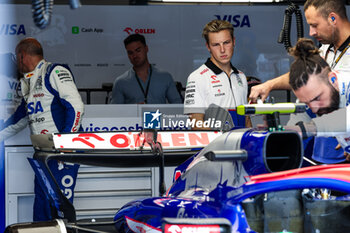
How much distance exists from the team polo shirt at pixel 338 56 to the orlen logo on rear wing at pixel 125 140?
0.91 meters

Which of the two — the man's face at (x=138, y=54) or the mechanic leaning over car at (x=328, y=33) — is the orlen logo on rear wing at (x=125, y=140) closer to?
the mechanic leaning over car at (x=328, y=33)

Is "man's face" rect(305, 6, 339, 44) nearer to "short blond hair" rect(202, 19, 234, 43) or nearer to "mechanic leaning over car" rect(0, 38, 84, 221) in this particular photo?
"short blond hair" rect(202, 19, 234, 43)

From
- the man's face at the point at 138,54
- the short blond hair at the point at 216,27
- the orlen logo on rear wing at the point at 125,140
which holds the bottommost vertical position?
the orlen logo on rear wing at the point at 125,140

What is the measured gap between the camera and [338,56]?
268 cm

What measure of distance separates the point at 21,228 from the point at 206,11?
6.54 metres

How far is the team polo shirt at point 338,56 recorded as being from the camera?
99.7 inches

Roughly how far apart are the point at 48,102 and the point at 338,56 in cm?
237

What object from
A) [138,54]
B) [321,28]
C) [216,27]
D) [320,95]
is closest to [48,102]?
[216,27]

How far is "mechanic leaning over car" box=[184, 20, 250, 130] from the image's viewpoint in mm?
3299

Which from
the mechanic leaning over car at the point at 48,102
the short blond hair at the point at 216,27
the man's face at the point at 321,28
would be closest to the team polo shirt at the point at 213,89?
the short blond hair at the point at 216,27

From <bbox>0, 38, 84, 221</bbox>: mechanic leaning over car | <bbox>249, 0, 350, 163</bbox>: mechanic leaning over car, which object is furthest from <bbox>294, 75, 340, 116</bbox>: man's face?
<bbox>0, 38, 84, 221</bbox>: mechanic leaning over car

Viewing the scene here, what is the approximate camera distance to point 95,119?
5.07 metres

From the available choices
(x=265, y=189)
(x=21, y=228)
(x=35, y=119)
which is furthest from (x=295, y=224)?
(x=35, y=119)

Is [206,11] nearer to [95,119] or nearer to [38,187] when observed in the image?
[95,119]
